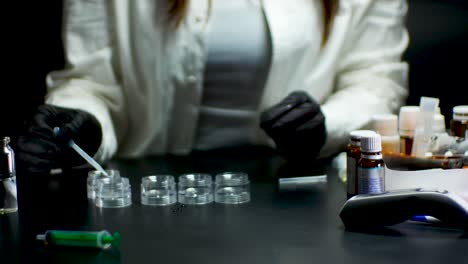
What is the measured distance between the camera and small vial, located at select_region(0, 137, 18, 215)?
3.56 ft

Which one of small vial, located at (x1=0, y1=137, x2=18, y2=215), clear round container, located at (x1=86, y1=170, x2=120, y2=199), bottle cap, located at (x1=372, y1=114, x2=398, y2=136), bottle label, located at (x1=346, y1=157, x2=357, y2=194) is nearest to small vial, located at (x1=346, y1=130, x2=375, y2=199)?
bottle label, located at (x1=346, y1=157, x2=357, y2=194)

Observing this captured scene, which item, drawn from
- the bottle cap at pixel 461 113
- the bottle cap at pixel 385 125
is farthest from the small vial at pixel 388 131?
the bottle cap at pixel 461 113

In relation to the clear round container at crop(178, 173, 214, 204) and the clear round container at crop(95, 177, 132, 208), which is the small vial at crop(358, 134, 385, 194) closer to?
the clear round container at crop(178, 173, 214, 204)

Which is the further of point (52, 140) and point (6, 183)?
point (52, 140)

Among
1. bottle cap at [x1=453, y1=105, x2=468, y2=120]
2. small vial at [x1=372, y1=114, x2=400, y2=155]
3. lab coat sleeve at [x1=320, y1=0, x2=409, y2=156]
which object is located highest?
lab coat sleeve at [x1=320, y1=0, x2=409, y2=156]

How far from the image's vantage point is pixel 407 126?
1219 millimetres

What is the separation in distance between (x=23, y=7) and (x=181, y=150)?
1.48ft

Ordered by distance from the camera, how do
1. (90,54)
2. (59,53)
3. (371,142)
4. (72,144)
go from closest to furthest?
(371,142) → (72,144) → (90,54) → (59,53)

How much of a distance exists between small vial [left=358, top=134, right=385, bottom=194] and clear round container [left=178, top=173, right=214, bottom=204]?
8.7 inches

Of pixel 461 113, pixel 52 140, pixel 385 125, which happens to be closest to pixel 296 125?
pixel 385 125

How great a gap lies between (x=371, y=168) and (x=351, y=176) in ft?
0.17

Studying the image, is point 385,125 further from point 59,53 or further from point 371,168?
point 59,53

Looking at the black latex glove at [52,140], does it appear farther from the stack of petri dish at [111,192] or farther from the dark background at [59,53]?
the dark background at [59,53]

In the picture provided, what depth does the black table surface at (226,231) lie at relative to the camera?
34.8 inches
